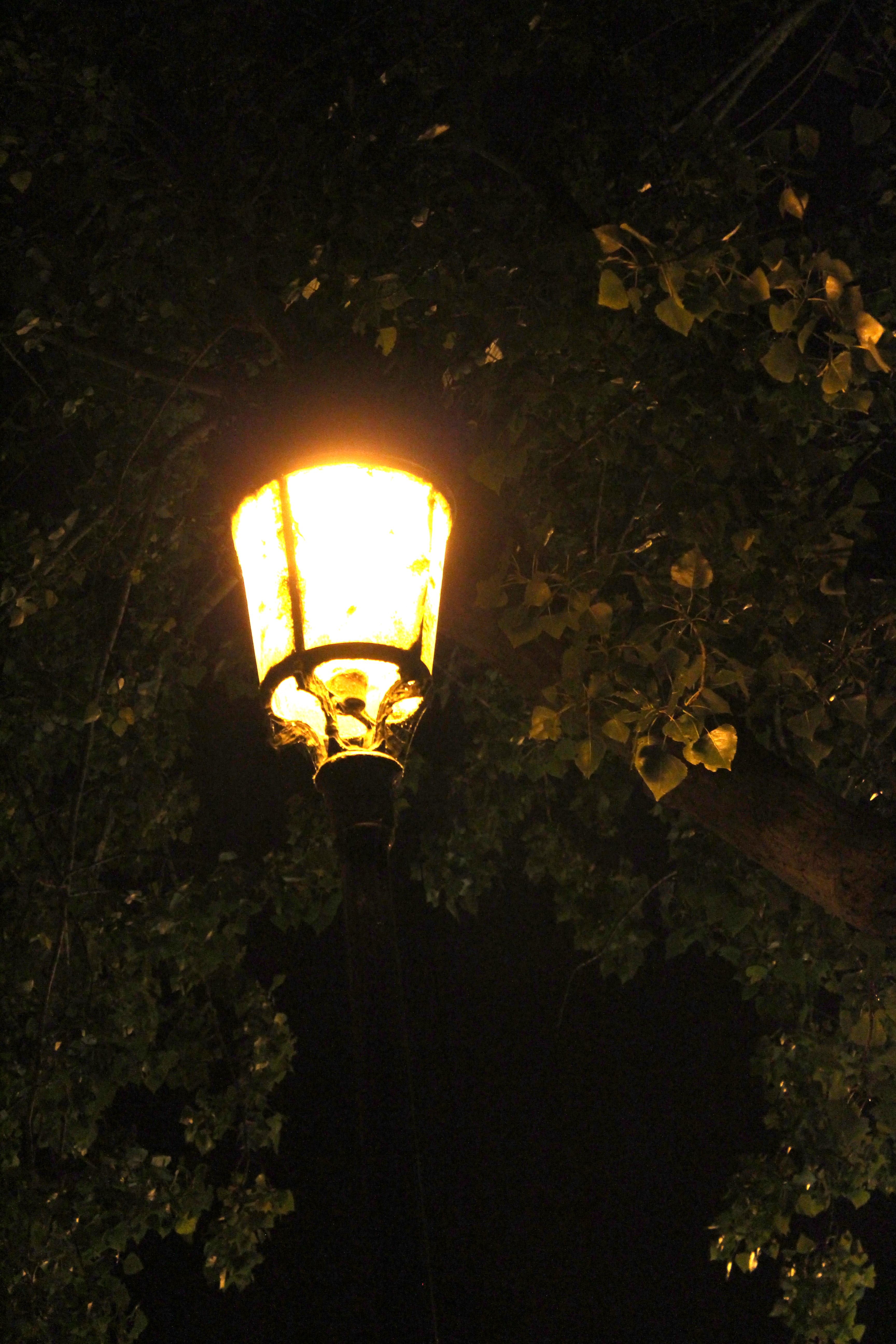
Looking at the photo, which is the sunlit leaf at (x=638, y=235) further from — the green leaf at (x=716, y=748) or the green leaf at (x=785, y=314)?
the green leaf at (x=716, y=748)

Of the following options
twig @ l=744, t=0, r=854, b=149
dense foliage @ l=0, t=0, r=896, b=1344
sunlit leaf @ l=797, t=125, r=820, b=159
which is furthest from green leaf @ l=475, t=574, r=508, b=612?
twig @ l=744, t=0, r=854, b=149

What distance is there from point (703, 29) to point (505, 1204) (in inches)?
275

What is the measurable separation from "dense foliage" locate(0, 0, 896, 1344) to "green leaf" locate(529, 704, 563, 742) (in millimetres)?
22

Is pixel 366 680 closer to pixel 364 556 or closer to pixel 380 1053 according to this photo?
pixel 364 556

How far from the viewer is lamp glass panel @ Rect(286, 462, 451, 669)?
7.54 ft

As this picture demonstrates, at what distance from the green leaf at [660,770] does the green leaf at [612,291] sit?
92 cm

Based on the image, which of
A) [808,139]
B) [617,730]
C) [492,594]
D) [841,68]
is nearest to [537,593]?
[492,594]

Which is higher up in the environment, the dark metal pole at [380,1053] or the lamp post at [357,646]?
the lamp post at [357,646]

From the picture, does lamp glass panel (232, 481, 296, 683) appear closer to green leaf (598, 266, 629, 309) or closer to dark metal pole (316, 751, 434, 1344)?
dark metal pole (316, 751, 434, 1344)

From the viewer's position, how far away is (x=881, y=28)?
13.2 ft

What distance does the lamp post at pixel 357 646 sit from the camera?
224cm

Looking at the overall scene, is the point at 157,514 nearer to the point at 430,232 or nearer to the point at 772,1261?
the point at 430,232

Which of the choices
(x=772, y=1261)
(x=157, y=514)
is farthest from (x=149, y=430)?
(x=772, y=1261)

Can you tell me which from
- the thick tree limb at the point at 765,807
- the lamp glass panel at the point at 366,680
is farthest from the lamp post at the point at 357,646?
the thick tree limb at the point at 765,807
